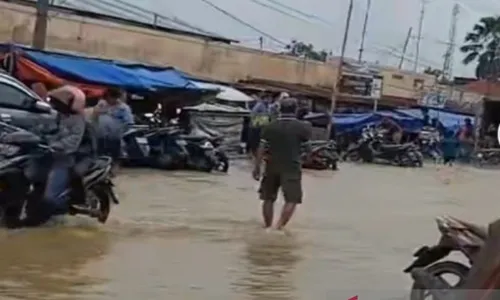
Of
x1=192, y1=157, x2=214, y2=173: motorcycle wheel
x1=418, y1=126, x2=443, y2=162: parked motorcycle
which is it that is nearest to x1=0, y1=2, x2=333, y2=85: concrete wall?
x1=418, y1=126, x2=443, y2=162: parked motorcycle

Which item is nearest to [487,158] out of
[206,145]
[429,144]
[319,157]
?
[429,144]

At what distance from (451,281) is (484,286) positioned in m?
2.47

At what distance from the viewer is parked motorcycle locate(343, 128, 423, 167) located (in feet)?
111

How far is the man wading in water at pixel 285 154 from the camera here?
40.4 feet

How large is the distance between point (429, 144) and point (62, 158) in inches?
1153

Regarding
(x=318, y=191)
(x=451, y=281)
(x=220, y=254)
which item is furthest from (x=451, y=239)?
(x=318, y=191)

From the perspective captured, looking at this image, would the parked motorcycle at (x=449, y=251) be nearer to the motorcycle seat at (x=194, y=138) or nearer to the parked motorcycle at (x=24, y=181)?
the parked motorcycle at (x=24, y=181)

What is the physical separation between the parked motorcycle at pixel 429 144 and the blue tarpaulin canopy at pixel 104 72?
15.7 metres

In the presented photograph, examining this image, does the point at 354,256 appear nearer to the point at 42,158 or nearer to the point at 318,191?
the point at 42,158

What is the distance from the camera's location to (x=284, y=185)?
487 inches

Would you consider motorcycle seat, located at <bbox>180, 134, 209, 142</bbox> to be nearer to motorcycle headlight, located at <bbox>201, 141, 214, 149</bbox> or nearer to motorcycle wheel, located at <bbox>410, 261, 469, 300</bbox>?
motorcycle headlight, located at <bbox>201, 141, 214, 149</bbox>

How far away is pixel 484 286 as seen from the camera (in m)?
5.14

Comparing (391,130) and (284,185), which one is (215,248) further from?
(391,130)

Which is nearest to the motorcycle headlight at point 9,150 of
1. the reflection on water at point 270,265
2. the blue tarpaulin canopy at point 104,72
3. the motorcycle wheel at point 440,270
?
the reflection on water at point 270,265
